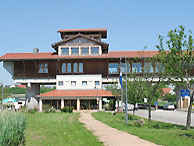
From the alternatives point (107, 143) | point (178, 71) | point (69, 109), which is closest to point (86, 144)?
point (107, 143)

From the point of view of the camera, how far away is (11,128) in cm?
975

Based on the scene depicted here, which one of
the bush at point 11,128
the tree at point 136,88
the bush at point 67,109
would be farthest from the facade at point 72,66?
the bush at point 11,128

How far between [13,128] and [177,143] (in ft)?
22.4

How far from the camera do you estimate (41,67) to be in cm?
5116

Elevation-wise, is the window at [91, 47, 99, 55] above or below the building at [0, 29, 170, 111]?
above

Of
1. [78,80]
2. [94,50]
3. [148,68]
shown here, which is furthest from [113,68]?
[148,68]

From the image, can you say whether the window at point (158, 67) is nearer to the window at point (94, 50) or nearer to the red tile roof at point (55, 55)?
the red tile roof at point (55, 55)

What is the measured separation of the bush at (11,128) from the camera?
8930mm

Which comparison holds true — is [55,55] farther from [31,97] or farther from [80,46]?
[31,97]

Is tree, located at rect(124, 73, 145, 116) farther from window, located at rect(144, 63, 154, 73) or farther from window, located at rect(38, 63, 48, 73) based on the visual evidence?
window, located at rect(38, 63, 48, 73)

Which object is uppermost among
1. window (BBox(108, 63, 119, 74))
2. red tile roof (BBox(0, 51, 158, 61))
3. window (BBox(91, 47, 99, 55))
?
window (BBox(91, 47, 99, 55))

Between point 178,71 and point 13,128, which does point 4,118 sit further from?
point 178,71

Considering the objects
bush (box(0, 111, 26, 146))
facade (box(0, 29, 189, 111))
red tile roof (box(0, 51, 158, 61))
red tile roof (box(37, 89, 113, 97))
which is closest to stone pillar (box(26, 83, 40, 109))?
facade (box(0, 29, 189, 111))

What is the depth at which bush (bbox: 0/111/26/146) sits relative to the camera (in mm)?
8930
